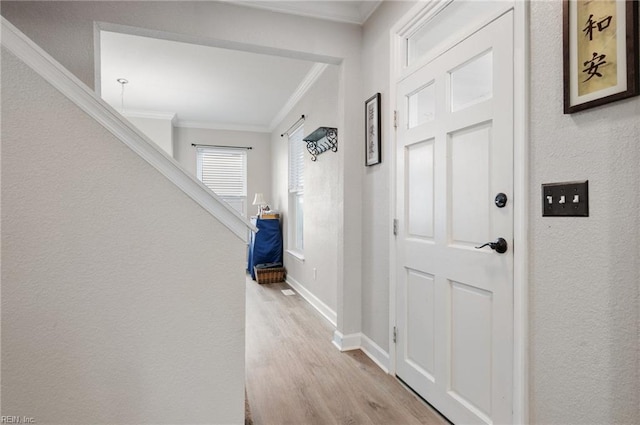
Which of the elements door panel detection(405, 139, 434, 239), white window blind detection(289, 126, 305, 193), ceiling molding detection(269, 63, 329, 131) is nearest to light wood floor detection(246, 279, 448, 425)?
door panel detection(405, 139, 434, 239)

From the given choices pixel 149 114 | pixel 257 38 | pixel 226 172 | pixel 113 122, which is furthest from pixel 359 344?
pixel 149 114

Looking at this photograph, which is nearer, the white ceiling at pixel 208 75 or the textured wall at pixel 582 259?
the textured wall at pixel 582 259

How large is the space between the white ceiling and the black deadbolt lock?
5.74ft

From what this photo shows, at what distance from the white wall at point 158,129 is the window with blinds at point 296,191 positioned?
201 centimetres

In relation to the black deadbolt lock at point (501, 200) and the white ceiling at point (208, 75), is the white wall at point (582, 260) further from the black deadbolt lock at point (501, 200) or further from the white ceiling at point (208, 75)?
the white ceiling at point (208, 75)

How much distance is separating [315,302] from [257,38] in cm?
273

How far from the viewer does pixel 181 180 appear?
3.93 ft

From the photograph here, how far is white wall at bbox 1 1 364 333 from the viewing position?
2.04 meters

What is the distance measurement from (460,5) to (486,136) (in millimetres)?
774

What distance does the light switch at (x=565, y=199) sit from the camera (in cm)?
116

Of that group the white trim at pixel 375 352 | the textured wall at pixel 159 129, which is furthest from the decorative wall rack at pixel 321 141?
the textured wall at pixel 159 129

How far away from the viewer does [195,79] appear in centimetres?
399

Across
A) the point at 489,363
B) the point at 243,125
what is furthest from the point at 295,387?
the point at 243,125

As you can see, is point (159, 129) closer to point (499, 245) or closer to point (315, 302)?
point (315, 302)
